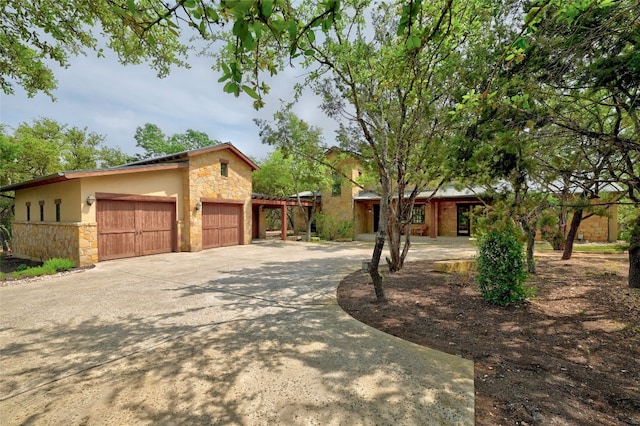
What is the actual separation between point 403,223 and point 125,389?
265 inches

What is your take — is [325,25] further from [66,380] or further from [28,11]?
[28,11]

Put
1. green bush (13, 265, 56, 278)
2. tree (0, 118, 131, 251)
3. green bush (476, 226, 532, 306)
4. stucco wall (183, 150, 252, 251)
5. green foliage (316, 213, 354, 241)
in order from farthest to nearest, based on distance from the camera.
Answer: green foliage (316, 213, 354, 241) → tree (0, 118, 131, 251) → stucco wall (183, 150, 252, 251) → green bush (13, 265, 56, 278) → green bush (476, 226, 532, 306)

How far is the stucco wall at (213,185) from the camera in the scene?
1206 centimetres

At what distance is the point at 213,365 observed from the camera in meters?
2.98

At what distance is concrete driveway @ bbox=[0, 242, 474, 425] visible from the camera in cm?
228

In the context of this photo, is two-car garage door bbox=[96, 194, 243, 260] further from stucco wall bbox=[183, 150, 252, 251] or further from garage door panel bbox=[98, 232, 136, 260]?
stucco wall bbox=[183, 150, 252, 251]

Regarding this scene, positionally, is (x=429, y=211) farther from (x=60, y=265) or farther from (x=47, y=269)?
(x=47, y=269)

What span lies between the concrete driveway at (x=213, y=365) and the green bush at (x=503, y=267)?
7.12 feet

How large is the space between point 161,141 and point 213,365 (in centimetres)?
3949

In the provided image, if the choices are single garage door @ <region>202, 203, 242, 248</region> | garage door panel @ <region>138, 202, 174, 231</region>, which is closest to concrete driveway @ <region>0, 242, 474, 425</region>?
garage door panel @ <region>138, 202, 174, 231</region>

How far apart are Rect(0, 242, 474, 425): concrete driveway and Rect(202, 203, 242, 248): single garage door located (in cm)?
762

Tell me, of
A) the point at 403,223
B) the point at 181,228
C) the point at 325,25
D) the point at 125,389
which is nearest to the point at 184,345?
the point at 125,389

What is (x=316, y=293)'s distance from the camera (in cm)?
580

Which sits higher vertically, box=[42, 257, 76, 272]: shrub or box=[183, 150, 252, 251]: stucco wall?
box=[183, 150, 252, 251]: stucco wall
